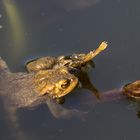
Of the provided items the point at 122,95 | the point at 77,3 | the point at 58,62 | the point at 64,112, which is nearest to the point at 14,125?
the point at 64,112

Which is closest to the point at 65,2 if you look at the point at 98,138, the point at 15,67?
the point at 15,67

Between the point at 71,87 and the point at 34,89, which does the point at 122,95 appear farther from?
the point at 34,89

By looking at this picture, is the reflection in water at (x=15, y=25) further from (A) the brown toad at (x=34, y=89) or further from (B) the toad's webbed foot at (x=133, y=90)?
(B) the toad's webbed foot at (x=133, y=90)

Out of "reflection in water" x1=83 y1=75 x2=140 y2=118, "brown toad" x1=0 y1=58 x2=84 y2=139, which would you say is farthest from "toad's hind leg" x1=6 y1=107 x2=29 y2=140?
Answer: "reflection in water" x1=83 y1=75 x2=140 y2=118

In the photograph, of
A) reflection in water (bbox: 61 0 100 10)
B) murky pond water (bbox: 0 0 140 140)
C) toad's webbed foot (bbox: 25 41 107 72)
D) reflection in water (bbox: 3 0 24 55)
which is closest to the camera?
murky pond water (bbox: 0 0 140 140)

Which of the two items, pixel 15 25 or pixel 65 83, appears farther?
pixel 15 25

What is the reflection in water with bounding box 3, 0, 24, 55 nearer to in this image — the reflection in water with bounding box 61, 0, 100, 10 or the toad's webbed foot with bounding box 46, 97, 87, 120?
the reflection in water with bounding box 61, 0, 100, 10

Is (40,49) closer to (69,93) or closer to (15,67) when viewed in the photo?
(15,67)

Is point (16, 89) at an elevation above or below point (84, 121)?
above
